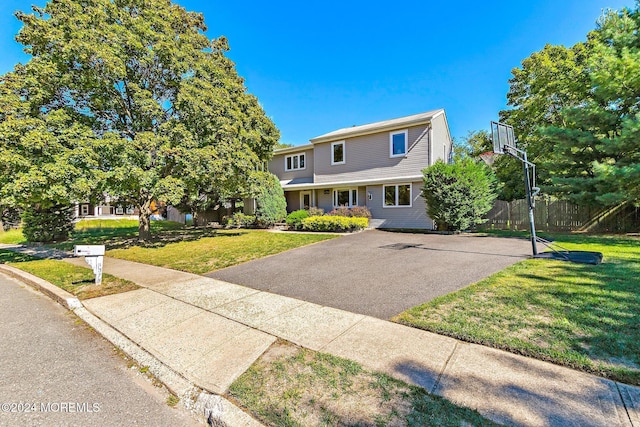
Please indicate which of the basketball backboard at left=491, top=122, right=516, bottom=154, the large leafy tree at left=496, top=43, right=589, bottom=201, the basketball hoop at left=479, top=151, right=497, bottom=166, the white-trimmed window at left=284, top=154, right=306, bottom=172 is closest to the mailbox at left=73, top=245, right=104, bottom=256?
the basketball backboard at left=491, top=122, right=516, bottom=154

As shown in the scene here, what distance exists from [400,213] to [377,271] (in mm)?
A: 9965

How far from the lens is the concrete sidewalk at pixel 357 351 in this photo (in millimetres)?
2211

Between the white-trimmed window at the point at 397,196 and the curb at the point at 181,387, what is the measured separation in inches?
563

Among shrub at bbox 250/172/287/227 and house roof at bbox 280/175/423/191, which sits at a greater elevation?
house roof at bbox 280/175/423/191

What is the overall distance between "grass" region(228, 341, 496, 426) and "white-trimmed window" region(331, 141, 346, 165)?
1610cm

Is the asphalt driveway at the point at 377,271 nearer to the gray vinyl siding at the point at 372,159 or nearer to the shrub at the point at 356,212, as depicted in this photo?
the shrub at the point at 356,212

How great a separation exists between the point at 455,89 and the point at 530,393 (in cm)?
2503

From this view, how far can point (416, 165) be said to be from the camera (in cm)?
1553

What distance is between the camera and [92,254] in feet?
20.0

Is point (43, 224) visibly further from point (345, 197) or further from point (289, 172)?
point (345, 197)

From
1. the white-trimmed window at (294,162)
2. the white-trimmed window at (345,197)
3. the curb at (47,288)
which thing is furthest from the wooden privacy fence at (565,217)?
the curb at (47,288)

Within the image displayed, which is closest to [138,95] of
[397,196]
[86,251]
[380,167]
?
[86,251]

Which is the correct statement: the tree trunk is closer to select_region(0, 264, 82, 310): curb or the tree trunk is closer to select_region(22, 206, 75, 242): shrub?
select_region(0, 264, 82, 310): curb

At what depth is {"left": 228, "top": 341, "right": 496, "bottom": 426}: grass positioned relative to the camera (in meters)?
2.15
